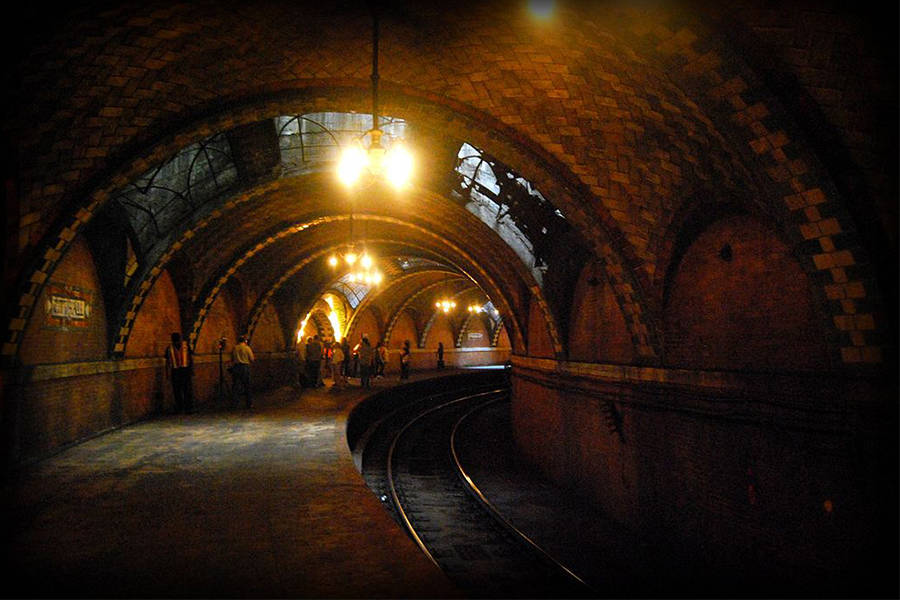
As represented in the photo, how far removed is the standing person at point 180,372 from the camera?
37.9 feet

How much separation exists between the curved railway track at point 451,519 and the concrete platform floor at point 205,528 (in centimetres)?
164

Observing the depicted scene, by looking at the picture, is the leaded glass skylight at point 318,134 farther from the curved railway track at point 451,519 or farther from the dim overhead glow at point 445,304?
the dim overhead glow at point 445,304

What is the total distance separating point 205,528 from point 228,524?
0.63ft

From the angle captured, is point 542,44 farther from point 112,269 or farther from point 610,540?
point 112,269

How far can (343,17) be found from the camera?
534cm

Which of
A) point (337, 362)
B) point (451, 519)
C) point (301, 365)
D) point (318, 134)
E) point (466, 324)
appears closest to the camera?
point (451, 519)

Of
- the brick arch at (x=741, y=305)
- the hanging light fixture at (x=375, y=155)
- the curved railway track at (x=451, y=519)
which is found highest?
the hanging light fixture at (x=375, y=155)

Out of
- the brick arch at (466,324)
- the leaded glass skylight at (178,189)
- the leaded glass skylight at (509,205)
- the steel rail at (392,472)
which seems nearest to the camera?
the steel rail at (392,472)

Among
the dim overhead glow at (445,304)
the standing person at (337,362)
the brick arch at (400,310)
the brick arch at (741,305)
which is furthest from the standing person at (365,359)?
the brick arch at (741,305)

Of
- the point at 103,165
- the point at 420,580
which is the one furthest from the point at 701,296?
the point at 103,165

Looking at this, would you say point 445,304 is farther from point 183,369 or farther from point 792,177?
point 792,177

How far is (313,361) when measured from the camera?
18234 millimetres

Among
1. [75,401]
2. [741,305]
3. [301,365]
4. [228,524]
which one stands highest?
[741,305]

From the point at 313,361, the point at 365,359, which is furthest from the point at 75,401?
the point at 365,359
